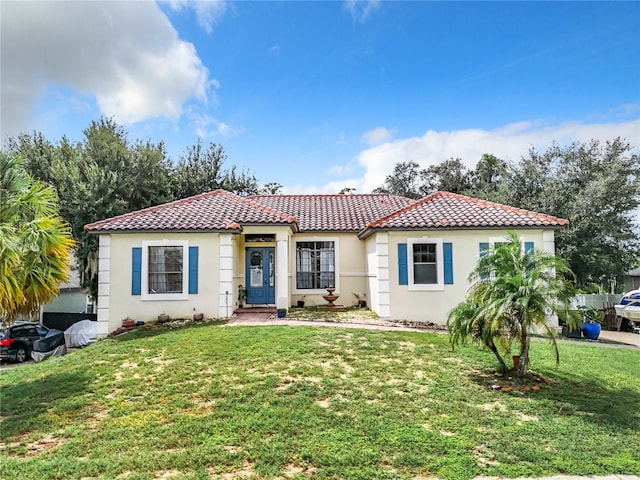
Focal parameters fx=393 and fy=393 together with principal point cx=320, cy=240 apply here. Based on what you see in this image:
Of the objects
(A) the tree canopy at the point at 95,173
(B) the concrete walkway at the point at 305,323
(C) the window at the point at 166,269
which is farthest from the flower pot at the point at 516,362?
(A) the tree canopy at the point at 95,173

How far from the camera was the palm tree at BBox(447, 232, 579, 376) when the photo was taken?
7.96 meters

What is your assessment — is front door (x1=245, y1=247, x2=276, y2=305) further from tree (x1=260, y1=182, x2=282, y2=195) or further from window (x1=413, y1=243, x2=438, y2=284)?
tree (x1=260, y1=182, x2=282, y2=195)

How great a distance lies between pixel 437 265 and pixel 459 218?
6.80 feet

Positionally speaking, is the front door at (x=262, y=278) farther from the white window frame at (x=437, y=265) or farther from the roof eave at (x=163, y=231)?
the white window frame at (x=437, y=265)

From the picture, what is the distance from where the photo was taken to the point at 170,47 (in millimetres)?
11812

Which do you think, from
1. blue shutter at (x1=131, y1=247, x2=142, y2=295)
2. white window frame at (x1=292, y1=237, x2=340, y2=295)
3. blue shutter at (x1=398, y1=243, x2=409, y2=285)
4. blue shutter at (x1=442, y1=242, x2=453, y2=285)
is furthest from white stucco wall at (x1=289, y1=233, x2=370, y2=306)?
blue shutter at (x1=131, y1=247, x2=142, y2=295)

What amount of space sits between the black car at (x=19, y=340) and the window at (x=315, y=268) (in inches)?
493

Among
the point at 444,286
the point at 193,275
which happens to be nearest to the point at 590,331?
the point at 444,286

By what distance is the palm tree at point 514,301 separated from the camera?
796 centimetres

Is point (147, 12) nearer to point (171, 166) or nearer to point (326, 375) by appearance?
point (326, 375)

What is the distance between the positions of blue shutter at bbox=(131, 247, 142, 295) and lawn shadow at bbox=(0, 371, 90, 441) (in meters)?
5.44

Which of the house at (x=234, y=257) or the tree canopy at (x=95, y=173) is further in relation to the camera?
the tree canopy at (x=95, y=173)

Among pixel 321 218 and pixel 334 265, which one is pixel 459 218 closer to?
pixel 334 265

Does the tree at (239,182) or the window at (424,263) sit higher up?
the tree at (239,182)
